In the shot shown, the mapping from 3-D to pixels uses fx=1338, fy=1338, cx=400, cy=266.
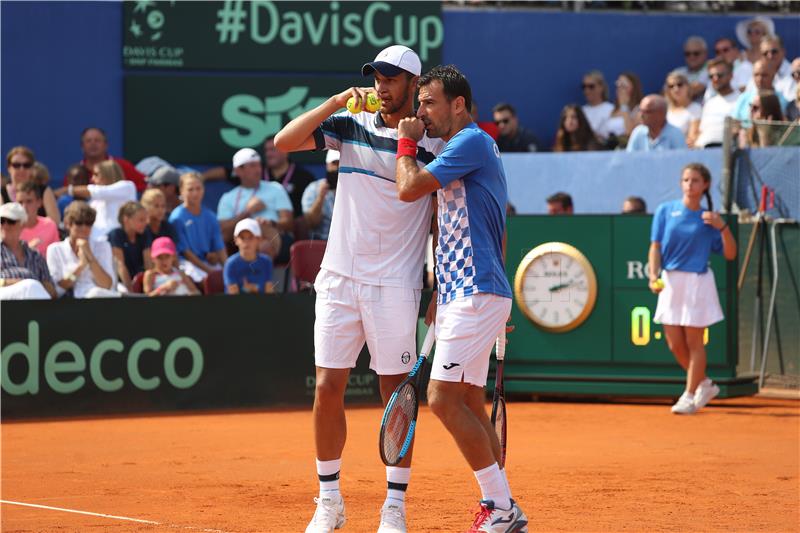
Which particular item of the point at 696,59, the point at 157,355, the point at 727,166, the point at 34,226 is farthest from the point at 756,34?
the point at 34,226

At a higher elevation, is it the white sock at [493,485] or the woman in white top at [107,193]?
the woman in white top at [107,193]

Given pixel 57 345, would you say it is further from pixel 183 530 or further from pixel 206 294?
pixel 183 530

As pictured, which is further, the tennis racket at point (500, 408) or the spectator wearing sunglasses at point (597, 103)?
the spectator wearing sunglasses at point (597, 103)

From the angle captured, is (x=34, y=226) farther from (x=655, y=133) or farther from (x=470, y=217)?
(x=470, y=217)

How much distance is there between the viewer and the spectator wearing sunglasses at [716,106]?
44.8 feet

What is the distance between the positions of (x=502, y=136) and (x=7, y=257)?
6.05 m

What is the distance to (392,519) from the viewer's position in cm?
558

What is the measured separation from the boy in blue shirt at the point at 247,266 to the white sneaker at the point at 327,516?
18.9 feet

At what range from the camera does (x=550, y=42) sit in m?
15.8

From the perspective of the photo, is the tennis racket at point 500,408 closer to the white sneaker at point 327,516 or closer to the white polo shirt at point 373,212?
the white polo shirt at point 373,212

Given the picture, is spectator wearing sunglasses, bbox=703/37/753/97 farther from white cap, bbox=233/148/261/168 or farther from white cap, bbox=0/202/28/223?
white cap, bbox=0/202/28/223

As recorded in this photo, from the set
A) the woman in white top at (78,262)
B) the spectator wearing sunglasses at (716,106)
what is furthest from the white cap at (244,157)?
the spectator wearing sunglasses at (716,106)

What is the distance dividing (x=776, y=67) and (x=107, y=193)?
22.6ft

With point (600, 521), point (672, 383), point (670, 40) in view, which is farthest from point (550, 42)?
point (600, 521)
